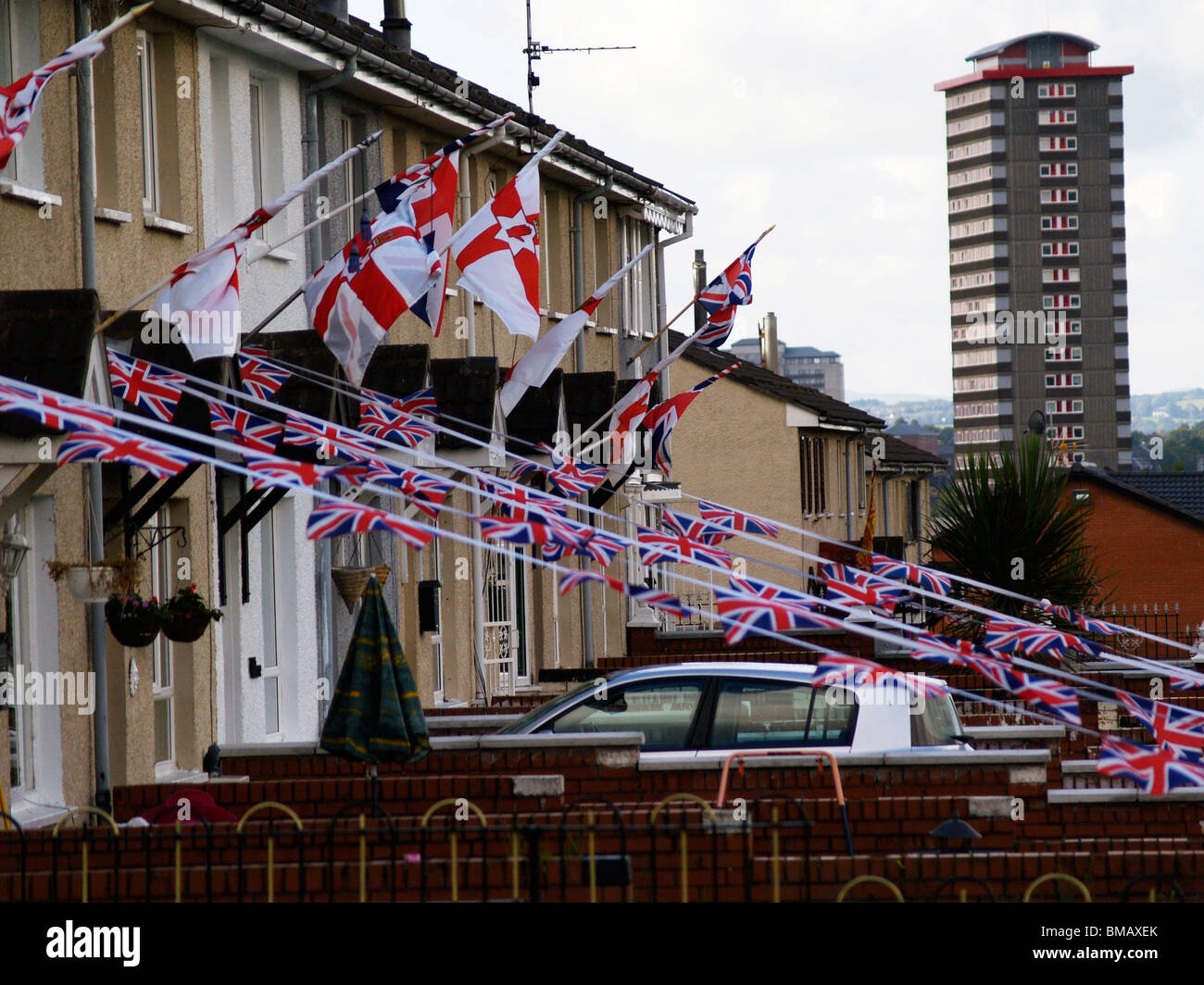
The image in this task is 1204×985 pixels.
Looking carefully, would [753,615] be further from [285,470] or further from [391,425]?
[391,425]

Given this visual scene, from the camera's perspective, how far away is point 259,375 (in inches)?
533

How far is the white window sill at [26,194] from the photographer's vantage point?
38.7 ft

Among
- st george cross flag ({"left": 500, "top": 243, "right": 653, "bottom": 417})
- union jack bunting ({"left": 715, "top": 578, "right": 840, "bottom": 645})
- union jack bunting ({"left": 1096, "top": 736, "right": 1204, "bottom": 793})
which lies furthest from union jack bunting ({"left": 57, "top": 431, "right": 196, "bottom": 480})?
st george cross flag ({"left": 500, "top": 243, "right": 653, "bottom": 417})

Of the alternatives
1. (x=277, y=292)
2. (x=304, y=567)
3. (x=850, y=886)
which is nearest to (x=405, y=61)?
(x=277, y=292)

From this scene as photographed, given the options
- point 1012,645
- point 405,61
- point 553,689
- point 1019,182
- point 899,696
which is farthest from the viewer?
point 1019,182

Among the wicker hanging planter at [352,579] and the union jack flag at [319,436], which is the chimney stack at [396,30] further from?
the union jack flag at [319,436]

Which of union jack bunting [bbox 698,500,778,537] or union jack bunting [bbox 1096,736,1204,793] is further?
union jack bunting [bbox 698,500,778,537]

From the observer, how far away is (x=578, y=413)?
855 inches

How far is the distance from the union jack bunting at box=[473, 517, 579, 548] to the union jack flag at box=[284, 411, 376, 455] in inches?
110

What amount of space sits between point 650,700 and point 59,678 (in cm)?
381

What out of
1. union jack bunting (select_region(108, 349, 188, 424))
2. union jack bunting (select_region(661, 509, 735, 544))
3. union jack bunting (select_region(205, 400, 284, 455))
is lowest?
union jack bunting (select_region(661, 509, 735, 544))

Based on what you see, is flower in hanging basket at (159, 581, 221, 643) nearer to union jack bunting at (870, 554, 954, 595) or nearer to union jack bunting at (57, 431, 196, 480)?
union jack bunting at (57, 431, 196, 480)

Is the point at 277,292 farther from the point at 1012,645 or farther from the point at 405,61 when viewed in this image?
the point at 1012,645

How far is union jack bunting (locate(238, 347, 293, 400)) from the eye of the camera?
13.3m
